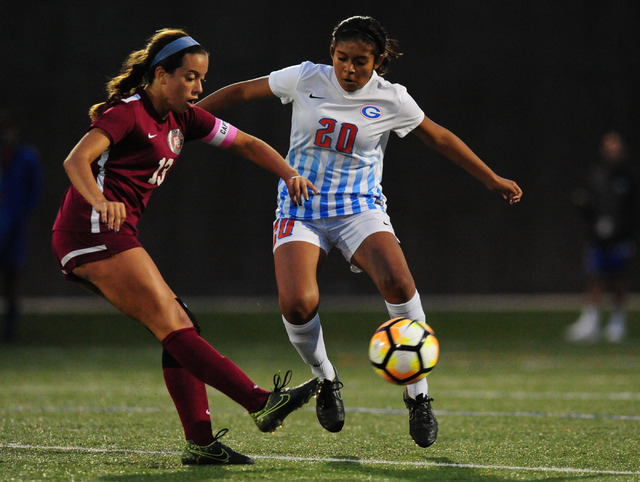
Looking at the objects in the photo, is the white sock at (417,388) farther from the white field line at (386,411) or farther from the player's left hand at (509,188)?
the white field line at (386,411)

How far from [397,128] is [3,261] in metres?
7.01

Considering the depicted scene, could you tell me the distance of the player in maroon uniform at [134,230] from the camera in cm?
399

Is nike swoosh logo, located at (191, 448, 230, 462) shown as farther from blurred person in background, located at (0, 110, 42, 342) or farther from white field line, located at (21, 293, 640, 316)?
white field line, located at (21, 293, 640, 316)

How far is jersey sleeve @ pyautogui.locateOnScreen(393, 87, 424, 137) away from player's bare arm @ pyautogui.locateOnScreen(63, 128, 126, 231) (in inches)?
65.1

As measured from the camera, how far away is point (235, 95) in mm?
5012

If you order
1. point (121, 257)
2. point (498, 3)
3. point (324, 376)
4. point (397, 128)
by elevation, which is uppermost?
point (498, 3)

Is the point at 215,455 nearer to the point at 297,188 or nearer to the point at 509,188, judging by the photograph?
the point at 297,188

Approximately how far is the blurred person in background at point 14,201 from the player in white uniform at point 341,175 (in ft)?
20.7

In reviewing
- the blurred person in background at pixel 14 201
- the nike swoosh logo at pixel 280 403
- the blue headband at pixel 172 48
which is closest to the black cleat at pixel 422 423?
the nike swoosh logo at pixel 280 403

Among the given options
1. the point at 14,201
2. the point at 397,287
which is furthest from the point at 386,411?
the point at 14,201

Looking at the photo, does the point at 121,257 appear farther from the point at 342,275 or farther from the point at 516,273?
the point at 516,273

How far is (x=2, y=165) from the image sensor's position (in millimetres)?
11031

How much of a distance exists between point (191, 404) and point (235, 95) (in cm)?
166

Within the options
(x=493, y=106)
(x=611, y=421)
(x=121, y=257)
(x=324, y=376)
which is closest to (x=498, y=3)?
(x=493, y=106)
